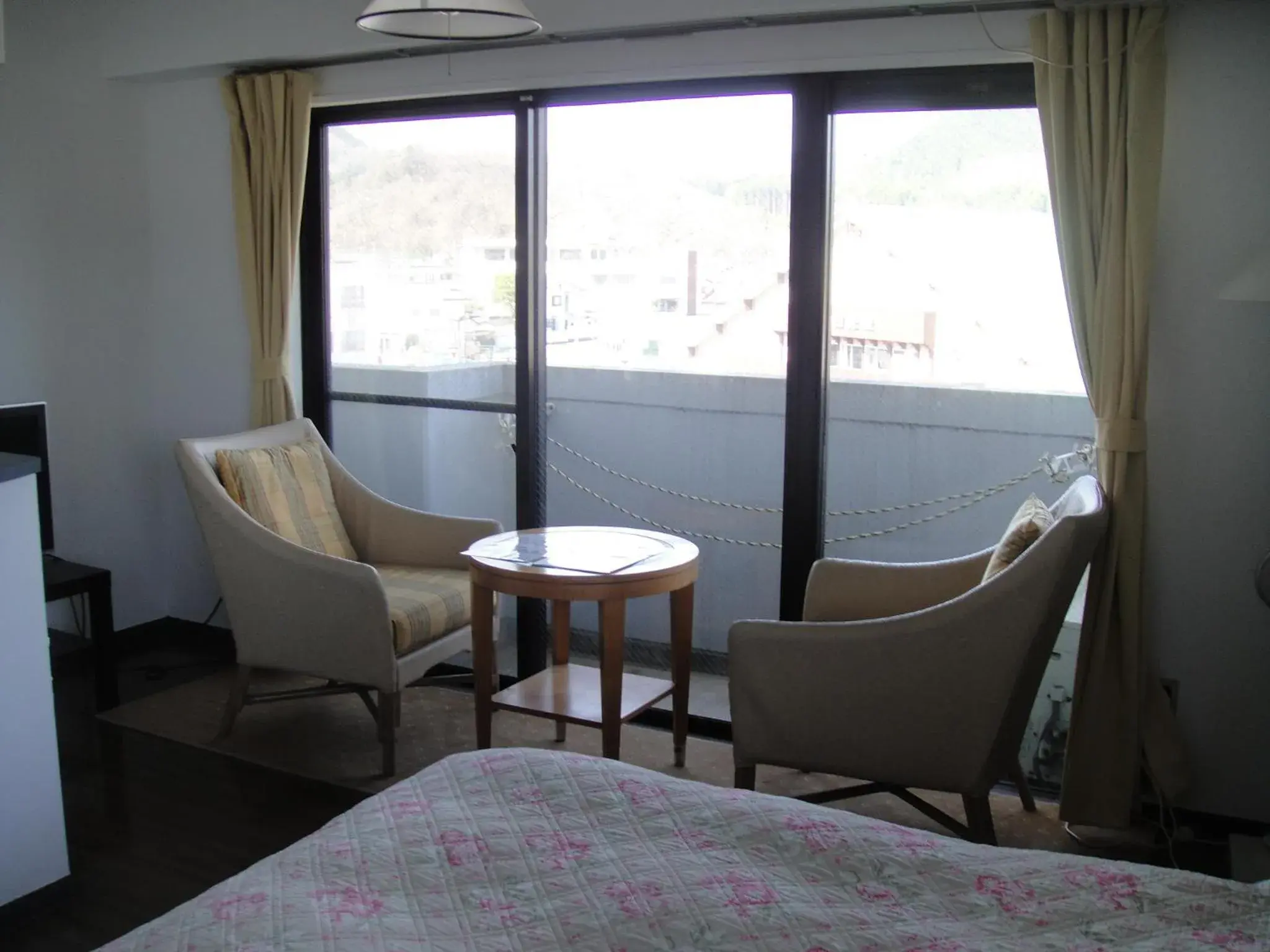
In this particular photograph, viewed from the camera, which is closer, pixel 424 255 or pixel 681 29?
pixel 681 29

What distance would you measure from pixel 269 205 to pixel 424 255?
0.63m

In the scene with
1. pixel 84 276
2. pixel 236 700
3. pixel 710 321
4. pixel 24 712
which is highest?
pixel 84 276

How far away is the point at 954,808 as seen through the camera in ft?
11.6

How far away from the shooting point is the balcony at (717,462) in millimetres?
3695

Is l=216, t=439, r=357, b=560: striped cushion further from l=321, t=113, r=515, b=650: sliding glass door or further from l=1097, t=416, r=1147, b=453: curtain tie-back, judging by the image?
l=1097, t=416, r=1147, b=453: curtain tie-back

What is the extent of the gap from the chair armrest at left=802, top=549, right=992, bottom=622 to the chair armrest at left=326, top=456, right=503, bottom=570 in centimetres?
118

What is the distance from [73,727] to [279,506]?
3.34 feet

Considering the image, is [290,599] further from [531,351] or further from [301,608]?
[531,351]

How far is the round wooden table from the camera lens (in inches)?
134

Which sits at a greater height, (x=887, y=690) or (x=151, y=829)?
(x=887, y=690)

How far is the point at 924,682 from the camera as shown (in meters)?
2.93

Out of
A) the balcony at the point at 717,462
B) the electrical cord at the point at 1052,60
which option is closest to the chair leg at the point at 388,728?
the balcony at the point at 717,462

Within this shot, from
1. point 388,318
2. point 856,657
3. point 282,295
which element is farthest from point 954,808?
point 282,295

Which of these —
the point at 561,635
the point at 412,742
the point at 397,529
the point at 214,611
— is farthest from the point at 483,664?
the point at 214,611
